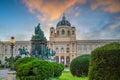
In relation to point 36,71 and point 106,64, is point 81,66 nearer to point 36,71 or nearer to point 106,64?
point 36,71

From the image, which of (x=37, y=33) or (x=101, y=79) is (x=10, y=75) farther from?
(x=37, y=33)

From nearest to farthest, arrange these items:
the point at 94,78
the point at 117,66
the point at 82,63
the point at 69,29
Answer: the point at 117,66
the point at 94,78
the point at 82,63
the point at 69,29

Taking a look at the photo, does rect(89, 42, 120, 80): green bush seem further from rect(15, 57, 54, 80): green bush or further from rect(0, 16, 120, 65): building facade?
rect(0, 16, 120, 65): building facade

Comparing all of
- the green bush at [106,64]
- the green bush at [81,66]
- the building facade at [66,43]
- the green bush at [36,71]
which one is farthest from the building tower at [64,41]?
the green bush at [106,64]

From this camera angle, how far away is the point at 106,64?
964 cm

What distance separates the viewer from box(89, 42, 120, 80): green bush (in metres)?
9.46

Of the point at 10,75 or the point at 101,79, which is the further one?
the point at 10,75

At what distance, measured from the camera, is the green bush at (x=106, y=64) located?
9.46 meters

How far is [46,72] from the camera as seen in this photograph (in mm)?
14969

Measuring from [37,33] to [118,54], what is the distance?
74.4ft

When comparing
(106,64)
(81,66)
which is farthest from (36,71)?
(81,66)

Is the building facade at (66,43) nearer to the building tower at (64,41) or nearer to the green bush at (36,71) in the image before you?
the building tower at (64,41)

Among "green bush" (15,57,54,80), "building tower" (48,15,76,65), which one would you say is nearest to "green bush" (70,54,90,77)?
"green bush" (15,57,54,80)

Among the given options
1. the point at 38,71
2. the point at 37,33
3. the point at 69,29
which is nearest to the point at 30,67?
the point at 38,71
